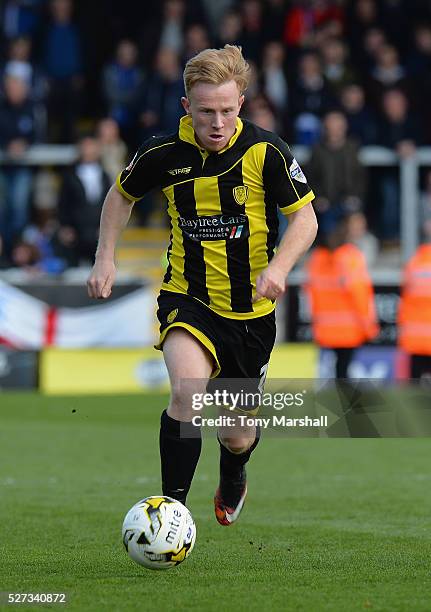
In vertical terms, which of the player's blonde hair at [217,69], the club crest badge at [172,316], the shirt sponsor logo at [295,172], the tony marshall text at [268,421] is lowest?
the tony marshall text at [268,421]

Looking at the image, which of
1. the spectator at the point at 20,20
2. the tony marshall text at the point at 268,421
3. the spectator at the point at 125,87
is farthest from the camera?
the spectator at the point at 20,20

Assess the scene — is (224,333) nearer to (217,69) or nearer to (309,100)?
(217,69)

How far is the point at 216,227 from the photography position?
6156mm

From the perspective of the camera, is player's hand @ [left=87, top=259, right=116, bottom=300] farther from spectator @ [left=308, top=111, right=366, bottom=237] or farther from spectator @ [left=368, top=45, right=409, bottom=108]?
spectator @ [left=368, top=45, right=409, bottom=108]

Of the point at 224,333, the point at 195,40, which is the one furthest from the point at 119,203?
the point at 195,40

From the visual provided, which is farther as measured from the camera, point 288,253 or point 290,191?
point 290,191

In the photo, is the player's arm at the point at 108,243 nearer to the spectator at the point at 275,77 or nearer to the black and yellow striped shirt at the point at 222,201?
the black and yellow striped shirt at the point at 222,201

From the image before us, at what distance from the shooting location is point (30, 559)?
6023mm

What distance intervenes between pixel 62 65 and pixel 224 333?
12.3 metres

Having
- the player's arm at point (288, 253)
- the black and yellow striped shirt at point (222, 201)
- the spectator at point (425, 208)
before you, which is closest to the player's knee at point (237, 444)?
the black and yellow striped shirt at point (222, 201)

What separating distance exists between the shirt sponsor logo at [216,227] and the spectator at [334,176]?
1015 centimetres

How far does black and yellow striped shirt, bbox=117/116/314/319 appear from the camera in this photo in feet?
19.9

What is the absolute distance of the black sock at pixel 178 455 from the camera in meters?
5.85

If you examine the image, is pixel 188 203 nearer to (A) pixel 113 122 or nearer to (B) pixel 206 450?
(B) pixel 206 450
